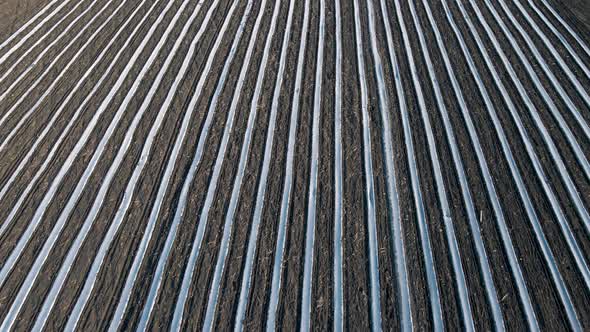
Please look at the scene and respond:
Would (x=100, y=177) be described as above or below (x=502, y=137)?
above

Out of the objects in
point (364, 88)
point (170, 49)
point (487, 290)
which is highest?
point (170, 49)

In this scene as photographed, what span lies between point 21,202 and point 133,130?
1.61m

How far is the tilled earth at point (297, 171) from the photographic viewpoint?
4734 mm

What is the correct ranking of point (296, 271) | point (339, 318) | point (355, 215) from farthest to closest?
point (355, 215)
point (296, 271)
point (339, 318)

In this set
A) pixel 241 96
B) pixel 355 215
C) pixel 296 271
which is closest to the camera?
pixel 296 271

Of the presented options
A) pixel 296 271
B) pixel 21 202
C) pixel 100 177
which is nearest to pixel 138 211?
pixel 100 177

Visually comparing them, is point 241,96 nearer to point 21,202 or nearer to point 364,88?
point 364,88

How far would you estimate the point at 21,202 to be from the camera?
18.6 ft

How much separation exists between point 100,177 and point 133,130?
2.89 ft

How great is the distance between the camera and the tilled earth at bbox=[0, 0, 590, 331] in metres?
4.73

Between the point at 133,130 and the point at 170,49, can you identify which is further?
the point at 170,49

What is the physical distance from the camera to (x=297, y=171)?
5.94 meters

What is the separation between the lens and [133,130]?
21.5 ft

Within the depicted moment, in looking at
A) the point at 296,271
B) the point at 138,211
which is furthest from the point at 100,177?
the point at 296,271
